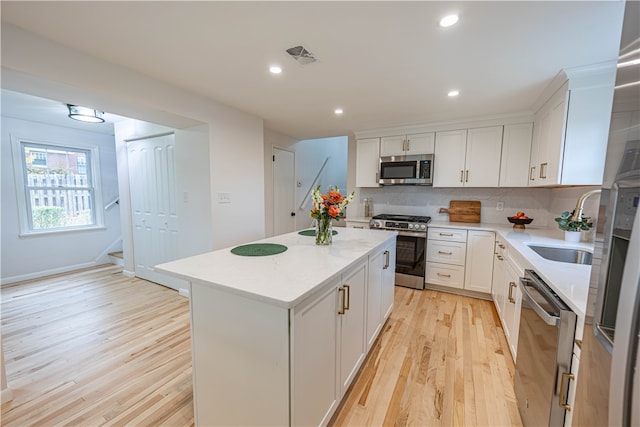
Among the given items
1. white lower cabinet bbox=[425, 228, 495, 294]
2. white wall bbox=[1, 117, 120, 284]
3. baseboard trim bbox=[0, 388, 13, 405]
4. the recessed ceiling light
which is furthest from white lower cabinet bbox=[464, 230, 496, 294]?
white wall bbox=[1, 117, 120, 284]

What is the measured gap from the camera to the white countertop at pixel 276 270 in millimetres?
1075

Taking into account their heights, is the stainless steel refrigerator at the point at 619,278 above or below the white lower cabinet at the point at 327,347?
above

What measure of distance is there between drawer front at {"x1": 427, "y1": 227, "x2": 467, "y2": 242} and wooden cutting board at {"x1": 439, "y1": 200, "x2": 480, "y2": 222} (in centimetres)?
55

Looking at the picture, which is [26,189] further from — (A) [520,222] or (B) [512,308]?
(A) [520,222]

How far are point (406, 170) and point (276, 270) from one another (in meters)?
2.85

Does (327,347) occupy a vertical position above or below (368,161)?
below

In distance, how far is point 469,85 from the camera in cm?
226

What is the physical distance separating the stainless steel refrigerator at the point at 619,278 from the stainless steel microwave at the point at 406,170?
2.97m

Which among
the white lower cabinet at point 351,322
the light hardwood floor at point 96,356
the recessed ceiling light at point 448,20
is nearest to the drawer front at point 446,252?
the white lower cabinet at point 351,322

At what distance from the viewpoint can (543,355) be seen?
119cm

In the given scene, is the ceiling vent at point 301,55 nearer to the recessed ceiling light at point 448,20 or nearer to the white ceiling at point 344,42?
the white ceiling at point 344,42

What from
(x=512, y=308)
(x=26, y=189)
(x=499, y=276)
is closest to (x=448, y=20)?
(x=512, y=308)

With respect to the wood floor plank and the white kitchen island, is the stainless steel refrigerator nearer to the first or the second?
the white kitchen island

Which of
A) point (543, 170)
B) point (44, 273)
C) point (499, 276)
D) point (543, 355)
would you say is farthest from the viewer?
point (44, 273)
